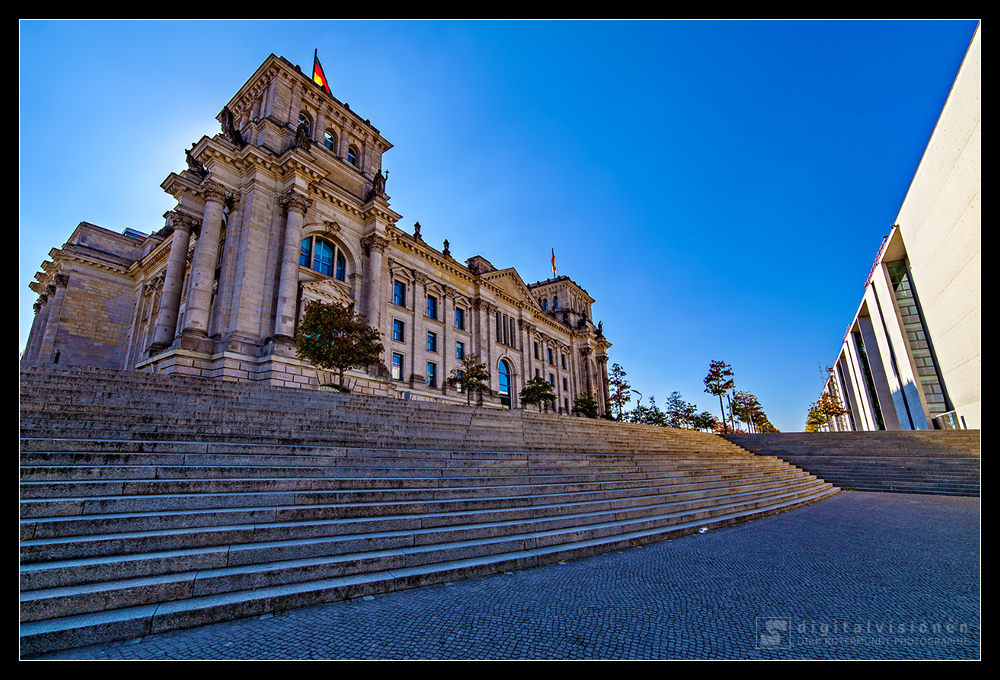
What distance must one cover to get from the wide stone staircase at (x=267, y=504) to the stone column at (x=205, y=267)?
1013cm

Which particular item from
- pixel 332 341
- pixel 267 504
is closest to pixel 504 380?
pixel 332 341

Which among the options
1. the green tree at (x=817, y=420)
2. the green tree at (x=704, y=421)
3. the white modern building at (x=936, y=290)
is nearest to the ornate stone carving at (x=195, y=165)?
the white modern building at (x=936, y=290)

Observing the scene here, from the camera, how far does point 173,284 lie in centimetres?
2391

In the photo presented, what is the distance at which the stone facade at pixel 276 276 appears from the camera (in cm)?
2262

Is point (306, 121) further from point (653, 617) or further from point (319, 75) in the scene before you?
point (653, 617)

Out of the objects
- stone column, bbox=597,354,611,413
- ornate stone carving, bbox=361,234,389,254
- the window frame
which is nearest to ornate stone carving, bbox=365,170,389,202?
ornate stone carving, bbox=361,234,389,254

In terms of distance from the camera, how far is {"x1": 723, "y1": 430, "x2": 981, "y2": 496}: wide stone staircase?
17.1m

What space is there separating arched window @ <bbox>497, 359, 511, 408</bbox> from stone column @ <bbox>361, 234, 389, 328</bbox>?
16285 mm

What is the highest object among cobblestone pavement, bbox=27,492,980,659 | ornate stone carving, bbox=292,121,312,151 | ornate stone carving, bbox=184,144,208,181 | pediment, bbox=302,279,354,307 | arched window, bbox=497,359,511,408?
ornate stone carving, bbox=292,121,312,151

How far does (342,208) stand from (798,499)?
29427 millimetres

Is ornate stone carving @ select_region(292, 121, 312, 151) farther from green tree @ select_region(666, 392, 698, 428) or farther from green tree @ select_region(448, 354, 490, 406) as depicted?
green tree @ select_region(666, 392, 698, 428)

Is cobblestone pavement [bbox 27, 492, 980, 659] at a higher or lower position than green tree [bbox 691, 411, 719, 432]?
lower

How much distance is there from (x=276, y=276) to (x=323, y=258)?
3.90 m
